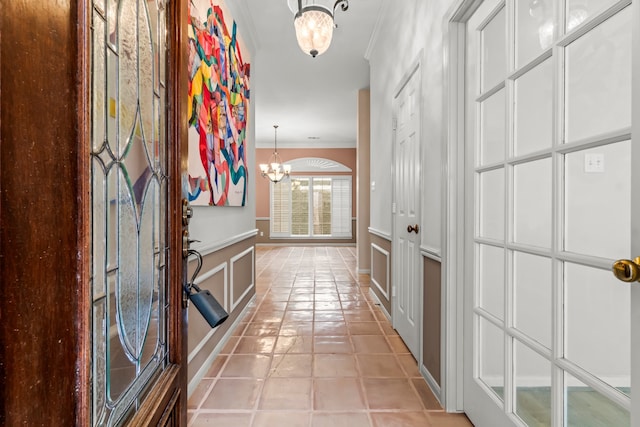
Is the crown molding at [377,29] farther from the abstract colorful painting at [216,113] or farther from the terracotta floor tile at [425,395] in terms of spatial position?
the terracotta floor tile at [425,395]

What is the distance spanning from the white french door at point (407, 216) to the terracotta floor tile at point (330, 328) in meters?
0.44

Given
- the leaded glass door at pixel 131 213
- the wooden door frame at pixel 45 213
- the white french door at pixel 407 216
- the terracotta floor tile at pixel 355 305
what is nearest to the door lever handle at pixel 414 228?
the white french door at pixel 407 216

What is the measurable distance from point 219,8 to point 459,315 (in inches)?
93.4

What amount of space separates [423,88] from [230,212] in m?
1.65

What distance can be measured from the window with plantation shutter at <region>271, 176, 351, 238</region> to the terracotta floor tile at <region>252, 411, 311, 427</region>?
7.71 m

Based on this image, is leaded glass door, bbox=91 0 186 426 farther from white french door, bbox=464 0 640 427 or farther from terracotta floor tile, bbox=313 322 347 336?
terracotta floor tile, bbox=313 322 347 336

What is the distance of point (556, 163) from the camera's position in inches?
42.4

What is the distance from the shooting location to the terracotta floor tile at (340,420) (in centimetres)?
164

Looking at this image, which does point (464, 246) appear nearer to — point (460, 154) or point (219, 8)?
point (460, 154)

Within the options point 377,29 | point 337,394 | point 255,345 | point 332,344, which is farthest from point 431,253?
point 377,29

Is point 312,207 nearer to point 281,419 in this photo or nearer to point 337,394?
point 337,394

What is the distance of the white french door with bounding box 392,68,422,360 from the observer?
2.30m

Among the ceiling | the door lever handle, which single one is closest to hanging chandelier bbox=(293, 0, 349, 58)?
the ceiling

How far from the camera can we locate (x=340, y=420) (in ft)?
5.49
